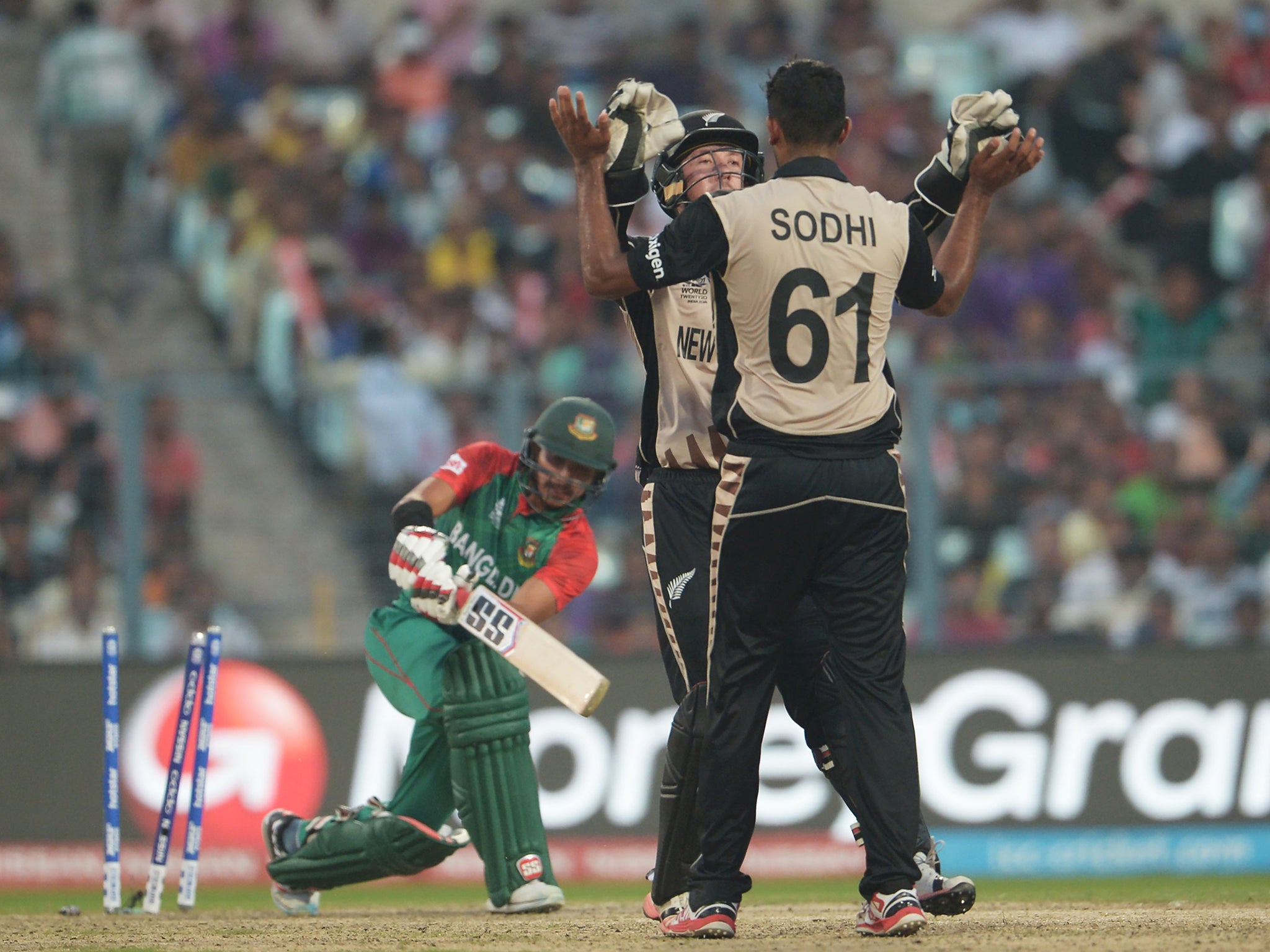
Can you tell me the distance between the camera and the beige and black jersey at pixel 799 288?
5637 millimetres

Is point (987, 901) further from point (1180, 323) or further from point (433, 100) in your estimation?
point (433, 100)

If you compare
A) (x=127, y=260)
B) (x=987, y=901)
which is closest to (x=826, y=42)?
(x=127, y=260)

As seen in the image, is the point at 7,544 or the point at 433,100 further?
the point at 433,100

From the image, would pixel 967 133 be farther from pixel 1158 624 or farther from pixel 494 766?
pixel 1158 624

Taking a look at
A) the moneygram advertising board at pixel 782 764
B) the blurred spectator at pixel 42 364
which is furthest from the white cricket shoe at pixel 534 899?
the blurred spectator at pixel 42 364

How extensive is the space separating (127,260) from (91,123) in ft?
3.96

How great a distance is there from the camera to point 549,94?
16156 mm

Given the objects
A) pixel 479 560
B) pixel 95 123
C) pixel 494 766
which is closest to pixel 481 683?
pixel 494 766

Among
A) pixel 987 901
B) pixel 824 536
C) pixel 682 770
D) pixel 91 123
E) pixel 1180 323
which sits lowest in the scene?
pixel 987 901

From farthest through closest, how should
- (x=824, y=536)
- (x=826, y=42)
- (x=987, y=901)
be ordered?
(x=826, y=42) → (x=987, y=901) → (x=824, y=536)

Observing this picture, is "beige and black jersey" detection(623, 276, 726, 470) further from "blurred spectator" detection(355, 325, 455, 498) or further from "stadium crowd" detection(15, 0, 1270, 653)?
"blurred spectator" detection(355, 325, 455, 498)

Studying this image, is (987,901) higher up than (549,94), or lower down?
lower down

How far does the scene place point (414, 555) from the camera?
668 cm

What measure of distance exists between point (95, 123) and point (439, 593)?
1032 centimetres
